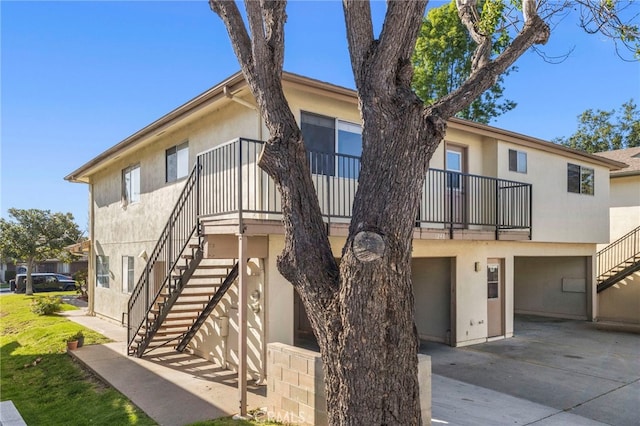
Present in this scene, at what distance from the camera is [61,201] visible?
128 ft

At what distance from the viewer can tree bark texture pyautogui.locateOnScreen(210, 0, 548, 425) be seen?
3.66 meters

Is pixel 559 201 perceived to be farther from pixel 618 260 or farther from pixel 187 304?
pixel 187 304

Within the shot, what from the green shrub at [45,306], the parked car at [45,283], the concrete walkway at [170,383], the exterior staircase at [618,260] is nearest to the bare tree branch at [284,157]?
the concrete walkway at [170,383]

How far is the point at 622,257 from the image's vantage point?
1791 cm

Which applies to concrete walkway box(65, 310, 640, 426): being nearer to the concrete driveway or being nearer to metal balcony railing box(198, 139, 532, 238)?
the concrete driveway

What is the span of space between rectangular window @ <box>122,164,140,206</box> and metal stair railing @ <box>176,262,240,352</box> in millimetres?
5374

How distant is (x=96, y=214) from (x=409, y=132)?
17439 mm

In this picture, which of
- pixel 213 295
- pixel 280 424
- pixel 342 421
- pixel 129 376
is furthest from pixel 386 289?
pixel 129 376

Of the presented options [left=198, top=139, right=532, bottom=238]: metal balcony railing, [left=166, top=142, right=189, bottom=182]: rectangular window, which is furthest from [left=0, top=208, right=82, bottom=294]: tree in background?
[left=198, top=139, right=532, bottom=238]: metal balcony railing

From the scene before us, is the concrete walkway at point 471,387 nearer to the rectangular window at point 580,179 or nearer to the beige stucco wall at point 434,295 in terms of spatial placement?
the beige stucco wall at point 434,295

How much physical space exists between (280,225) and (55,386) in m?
5.98

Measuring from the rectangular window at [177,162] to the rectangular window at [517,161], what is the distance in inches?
354

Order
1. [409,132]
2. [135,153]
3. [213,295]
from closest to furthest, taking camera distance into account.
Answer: [409,132], [213,295], [135,153]

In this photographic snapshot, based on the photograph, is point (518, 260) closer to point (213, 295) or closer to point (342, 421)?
point (213, 295)
